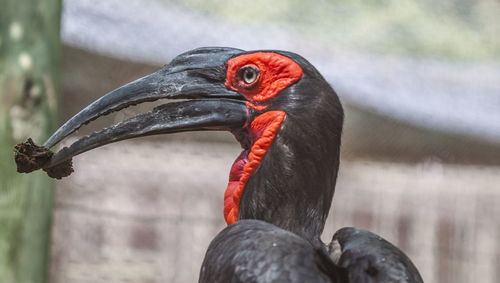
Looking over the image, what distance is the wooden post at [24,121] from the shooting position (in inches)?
88.7

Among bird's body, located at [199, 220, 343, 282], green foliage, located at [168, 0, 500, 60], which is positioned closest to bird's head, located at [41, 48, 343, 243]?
bird's body, located at [199, 220, 343, 282]

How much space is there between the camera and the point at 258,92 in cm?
147

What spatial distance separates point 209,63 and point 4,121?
1.04 m

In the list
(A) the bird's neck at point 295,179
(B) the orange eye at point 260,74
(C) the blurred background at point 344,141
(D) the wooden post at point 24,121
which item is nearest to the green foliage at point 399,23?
(C) the blurred background at point 344,141

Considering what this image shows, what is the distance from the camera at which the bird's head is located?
4.50 ft

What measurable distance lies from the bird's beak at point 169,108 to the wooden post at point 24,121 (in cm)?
95

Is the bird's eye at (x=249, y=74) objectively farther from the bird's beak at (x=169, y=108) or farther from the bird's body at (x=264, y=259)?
the bird's body at (x=264, y=259)

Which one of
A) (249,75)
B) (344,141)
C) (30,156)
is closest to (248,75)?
(249,75)

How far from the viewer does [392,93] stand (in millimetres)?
3502

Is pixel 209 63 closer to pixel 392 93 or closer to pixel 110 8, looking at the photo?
pixel 110 8

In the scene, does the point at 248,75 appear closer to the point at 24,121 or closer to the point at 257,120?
the point at 257,120

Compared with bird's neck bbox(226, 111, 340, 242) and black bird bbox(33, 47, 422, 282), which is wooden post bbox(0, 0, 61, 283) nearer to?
black bird bbox(33, 47, 422, 282)

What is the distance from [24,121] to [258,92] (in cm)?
107

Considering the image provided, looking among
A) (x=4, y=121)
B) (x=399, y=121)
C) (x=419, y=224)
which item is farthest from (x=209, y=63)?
(x=419, y=224)
